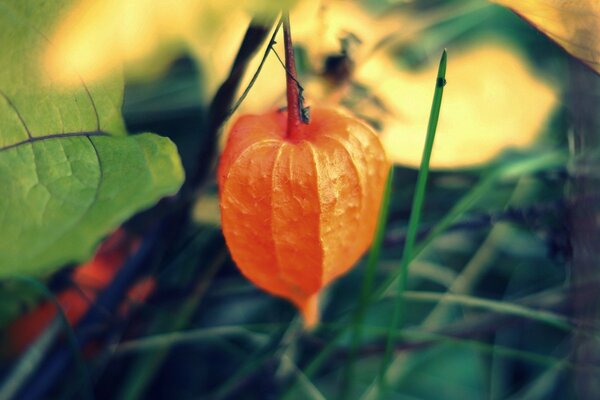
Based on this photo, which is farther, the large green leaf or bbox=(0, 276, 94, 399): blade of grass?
bbox=(0, 276, 94, 399): blade of grass

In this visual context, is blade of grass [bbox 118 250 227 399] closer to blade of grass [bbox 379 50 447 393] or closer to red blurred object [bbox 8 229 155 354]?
red blurred object [bbox 8 229 155 354]

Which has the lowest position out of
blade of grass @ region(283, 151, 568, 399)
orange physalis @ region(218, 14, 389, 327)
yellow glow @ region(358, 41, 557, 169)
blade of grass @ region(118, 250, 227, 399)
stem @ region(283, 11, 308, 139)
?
blade of grass @ region(118, 250, 227, 399)

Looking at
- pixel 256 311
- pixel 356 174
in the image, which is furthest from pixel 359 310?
pixel 256 311

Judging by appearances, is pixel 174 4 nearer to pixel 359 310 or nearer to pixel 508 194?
pixel 359 310

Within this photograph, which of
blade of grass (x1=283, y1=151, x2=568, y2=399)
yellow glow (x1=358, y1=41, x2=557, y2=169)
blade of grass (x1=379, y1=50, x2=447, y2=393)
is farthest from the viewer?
yellow glow (x1=358, y1=41, x2=557, y2=169)

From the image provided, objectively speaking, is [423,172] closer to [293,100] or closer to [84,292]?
[293,100]

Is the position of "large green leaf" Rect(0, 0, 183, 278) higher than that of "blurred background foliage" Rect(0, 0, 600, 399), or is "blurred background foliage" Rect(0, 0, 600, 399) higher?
"large green leaf" Rect(0, 0, 183, 278)

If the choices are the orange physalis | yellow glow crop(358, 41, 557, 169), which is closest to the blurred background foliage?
yellow glow crop(358, 41, 557, 169)
